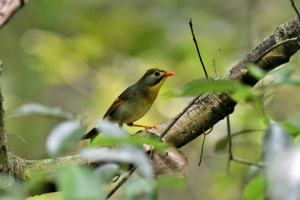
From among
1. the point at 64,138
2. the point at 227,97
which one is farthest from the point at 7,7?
the point at 64,138

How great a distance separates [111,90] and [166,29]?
1.30 metres

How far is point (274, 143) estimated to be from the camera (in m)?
0.96

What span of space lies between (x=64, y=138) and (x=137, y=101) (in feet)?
11.5

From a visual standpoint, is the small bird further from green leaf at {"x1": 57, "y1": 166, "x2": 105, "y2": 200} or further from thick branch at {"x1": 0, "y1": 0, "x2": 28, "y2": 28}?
green leaf at {"x1": 57, "y1": 166, "x2": 105, "y2": 200}

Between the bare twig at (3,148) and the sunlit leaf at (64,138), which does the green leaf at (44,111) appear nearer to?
the sunlit leaf at (64,138)

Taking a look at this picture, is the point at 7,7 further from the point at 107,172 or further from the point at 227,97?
the point at 107,172

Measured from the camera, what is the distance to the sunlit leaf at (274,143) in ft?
3.04

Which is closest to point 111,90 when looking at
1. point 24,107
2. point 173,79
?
point 173,79

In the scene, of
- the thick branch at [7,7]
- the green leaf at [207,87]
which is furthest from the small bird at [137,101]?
the green leaf at [207,87]

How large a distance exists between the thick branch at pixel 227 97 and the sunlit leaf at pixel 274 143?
1841 mm

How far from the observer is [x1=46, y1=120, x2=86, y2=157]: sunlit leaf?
97cm

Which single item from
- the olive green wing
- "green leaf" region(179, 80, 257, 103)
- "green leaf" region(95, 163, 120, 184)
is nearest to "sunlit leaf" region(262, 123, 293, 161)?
"green leaf" region(179, 80, 257, 103)

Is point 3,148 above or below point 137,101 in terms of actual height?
above

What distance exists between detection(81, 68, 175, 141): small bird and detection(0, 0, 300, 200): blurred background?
120 centimetres
